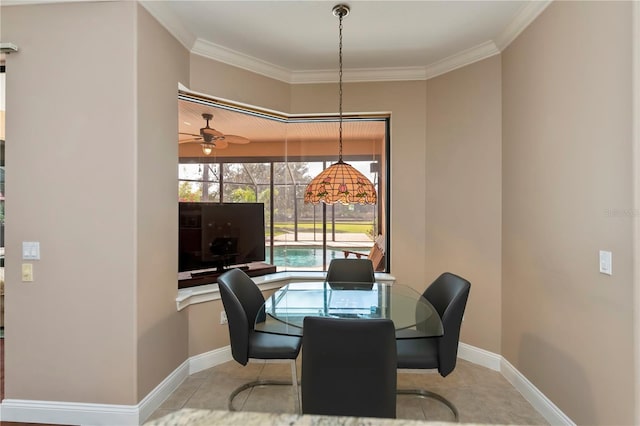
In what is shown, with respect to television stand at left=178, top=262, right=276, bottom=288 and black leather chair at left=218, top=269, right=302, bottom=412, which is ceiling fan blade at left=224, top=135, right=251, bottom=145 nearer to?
television stand at left=178, top=262, right=276, bottom=288

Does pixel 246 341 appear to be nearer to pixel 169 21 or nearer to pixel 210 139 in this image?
pixel 210 139

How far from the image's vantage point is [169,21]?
237 cm

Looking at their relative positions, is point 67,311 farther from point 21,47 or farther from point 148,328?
point 21,47

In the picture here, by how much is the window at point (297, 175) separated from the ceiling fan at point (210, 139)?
1.3 inches

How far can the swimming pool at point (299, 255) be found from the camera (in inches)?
140

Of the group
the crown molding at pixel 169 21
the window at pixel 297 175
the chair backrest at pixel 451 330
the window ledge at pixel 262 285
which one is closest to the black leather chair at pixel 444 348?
the chair backrest at pixel 451 330

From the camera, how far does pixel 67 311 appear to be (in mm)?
2061

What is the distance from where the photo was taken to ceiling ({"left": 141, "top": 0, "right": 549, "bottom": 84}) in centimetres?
231

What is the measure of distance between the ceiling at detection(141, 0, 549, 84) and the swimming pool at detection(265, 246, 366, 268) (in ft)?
5.86

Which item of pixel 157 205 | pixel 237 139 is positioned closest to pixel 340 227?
pixel 237 139

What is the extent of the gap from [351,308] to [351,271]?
0.93 meters

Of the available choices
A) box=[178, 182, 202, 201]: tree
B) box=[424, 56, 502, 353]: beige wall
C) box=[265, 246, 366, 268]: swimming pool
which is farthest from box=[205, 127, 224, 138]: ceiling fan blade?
box=[424, 56, 502, 353]: beige wall

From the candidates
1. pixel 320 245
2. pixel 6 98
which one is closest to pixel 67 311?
pixel 6 98

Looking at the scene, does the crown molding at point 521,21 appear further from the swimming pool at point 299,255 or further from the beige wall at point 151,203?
the swimming pool at point 299,255
